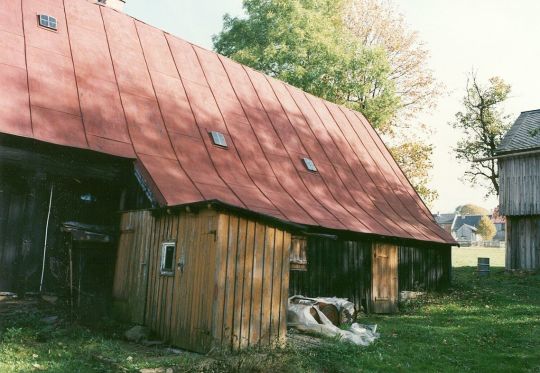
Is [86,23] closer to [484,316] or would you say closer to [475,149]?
[484,316]

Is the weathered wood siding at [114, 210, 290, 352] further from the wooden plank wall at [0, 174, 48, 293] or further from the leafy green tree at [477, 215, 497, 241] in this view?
the leafy green tree at [477, 215, 497, 241]

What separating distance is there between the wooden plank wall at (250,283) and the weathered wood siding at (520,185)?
58.0 ft

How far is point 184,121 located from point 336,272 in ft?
19.6

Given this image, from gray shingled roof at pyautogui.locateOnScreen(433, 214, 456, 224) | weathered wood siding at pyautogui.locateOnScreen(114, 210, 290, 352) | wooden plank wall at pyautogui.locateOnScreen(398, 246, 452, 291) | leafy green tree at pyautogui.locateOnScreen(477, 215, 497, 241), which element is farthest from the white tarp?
gray shingled roof at pyautogui.locateOnScreen(433, 214, 456, 224)

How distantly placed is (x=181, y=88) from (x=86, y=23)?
3.01m

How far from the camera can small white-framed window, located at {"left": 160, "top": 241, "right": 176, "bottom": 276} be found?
9.76 meters

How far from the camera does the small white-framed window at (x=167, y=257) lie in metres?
9.76

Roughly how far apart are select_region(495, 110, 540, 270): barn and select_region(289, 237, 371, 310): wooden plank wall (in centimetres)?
1184

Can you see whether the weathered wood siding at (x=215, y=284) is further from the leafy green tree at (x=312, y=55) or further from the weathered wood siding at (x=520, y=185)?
the weathered wood siding at (x=520, y=185)

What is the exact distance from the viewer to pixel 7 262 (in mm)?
10000

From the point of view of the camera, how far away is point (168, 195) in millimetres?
10359

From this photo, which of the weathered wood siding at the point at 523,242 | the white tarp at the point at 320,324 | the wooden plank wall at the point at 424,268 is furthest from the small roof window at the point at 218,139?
the weathered wood siding at the point at 523,242

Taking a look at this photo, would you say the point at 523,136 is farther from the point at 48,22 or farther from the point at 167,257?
the point at 48,22

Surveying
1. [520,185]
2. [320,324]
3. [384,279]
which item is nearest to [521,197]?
[520,185]
